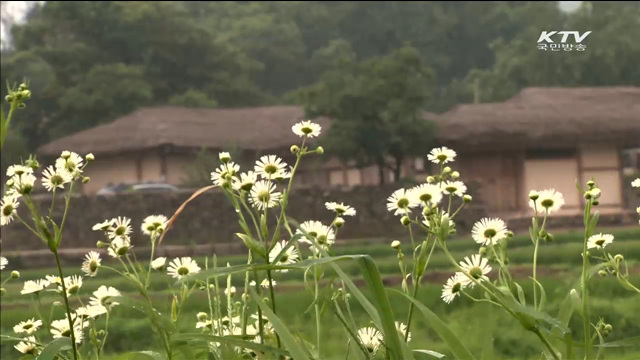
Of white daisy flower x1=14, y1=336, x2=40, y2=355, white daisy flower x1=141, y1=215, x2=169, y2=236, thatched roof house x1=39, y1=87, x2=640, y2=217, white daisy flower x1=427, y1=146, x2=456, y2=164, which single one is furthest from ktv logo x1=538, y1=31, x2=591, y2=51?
thatched roof house x1=39, y1=87, x2=640, y2=217

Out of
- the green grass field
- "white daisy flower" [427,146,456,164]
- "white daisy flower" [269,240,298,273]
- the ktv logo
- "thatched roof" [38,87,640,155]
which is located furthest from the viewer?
"thatched roof" [38,87,640,155]

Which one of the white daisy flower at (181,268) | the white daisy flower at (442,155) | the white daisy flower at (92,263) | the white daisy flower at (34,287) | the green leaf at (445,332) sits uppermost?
the white daisy flower at (442,155)

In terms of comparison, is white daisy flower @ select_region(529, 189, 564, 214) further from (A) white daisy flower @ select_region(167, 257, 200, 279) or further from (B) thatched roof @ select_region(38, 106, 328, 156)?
(B) thatched roof @ select_region(38, 106, 328, 156)

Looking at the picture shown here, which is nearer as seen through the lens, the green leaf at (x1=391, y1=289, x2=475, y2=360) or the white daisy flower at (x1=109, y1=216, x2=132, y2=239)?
the green leaf at (x1=391, y1=289, x2=475, y2=360)

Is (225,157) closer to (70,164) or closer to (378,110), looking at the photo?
(70,164)

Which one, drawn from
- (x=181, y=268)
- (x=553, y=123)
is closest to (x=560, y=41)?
(x=181, y=268)

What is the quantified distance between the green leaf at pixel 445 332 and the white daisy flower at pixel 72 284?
281 mm

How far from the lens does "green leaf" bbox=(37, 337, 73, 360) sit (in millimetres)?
650

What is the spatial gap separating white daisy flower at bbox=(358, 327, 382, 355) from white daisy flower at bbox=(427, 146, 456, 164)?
0.16 metres

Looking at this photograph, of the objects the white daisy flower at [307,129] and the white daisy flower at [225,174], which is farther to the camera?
the white daisy flower at [307,129]

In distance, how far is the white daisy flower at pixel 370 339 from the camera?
0.74m

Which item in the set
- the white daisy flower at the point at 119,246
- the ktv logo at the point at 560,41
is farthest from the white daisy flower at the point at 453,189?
the ktv logo at the point at 560,41

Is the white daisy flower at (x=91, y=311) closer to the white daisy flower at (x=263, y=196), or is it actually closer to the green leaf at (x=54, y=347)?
the green leaf at (x=54, y=347)

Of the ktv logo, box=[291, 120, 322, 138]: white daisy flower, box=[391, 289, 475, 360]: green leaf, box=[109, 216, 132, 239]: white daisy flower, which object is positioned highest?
the ktv logo
